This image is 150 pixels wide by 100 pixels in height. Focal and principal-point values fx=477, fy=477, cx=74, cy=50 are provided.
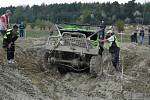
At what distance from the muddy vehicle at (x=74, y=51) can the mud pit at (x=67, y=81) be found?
1.10ft

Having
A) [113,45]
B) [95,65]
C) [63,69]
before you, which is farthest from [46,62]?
[113,45]

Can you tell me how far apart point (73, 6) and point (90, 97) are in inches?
2001

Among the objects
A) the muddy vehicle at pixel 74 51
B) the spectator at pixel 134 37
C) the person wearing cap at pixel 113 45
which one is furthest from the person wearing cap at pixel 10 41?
the spectator at pixel 134 37

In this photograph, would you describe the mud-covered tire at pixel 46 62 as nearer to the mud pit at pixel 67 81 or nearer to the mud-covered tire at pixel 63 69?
the mud pit at pixel 67 81

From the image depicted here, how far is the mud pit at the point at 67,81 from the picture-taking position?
45.3ft

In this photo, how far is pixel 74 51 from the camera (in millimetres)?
17875

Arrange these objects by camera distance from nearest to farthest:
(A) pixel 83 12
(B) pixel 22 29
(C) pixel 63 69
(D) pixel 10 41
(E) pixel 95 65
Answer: (D) pixel 10 41, (E) pixel 95 65, (C) pixel 63 69, (B) pixel 22 29, (A) pixel 83 12

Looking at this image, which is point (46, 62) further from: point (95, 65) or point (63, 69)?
point (95, 65)

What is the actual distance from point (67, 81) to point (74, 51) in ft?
3.79

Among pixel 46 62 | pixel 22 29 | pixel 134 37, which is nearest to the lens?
pixel 46 62

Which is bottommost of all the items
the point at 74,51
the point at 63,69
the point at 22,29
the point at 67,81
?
the point at 67,81

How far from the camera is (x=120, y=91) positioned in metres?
16.6

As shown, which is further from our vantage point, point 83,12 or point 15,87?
point 83,12

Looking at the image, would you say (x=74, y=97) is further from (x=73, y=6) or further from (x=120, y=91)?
(x=73, y=6)
